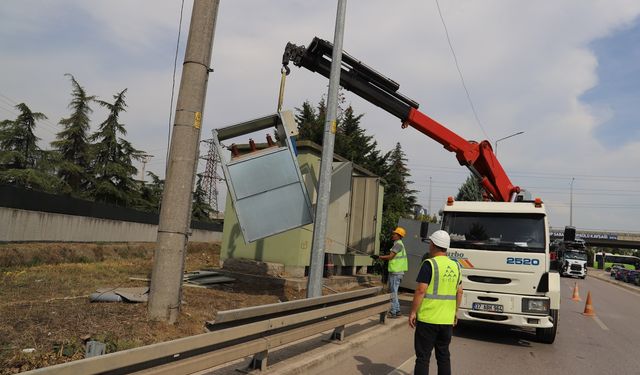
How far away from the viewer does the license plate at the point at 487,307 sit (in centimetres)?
831

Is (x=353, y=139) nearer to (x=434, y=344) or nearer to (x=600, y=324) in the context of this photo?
(x=600, y=324)

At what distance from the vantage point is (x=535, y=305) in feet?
26.7

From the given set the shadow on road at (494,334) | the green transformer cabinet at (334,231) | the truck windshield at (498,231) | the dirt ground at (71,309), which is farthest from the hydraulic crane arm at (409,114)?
the dirt ground at (71,309)

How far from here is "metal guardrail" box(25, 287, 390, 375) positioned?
3068 mm

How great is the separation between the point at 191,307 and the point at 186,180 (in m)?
2.30

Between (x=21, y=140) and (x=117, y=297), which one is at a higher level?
(x=21, y=140)

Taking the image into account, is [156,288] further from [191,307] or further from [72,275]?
[72,275]

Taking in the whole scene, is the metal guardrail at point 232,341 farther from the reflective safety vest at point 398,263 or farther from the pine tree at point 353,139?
the pine tree at point 353,139

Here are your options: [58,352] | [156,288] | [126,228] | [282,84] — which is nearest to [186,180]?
[156,288]

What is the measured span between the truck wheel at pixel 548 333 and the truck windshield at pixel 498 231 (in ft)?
→ 3.87

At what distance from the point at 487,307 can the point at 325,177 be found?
3.77 metres

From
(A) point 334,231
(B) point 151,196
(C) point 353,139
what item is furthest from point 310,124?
(A) point 334,231

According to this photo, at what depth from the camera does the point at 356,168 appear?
1503 centimetres

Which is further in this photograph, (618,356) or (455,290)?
(618,356)
